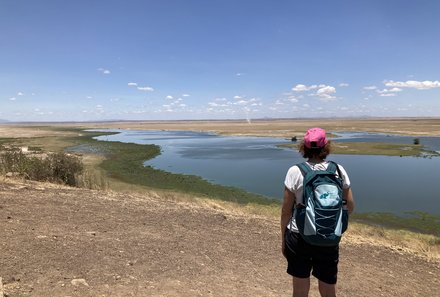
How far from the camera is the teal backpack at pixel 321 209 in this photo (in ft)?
11.3

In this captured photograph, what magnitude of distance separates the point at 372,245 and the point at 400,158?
113 ft

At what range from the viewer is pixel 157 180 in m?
28.2

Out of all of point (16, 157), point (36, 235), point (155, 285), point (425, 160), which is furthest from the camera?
point (425, 160)

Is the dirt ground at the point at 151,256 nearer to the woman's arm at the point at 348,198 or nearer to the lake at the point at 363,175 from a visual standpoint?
the woman's arm at the point at 348,198

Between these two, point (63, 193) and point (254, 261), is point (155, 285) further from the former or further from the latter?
point (63, 193)

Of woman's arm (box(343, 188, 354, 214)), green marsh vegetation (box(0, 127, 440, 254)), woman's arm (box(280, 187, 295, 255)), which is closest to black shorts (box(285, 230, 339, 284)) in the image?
woman's arm (box(280, 187, 295, 255))

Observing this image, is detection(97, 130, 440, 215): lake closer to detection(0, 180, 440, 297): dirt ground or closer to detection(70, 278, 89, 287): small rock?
detection(0, 180, 440, 297): dirt ground

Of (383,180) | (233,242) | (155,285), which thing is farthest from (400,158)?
(155,285)

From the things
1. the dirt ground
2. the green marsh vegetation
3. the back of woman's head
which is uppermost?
the back of woman's head

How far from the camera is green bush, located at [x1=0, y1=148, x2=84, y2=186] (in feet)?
50.1

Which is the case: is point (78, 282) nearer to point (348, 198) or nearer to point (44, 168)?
point (348, 198)

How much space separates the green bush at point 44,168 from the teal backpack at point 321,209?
46.0 feet

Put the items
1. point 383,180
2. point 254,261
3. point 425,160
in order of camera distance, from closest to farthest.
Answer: point 254,261 → point 383,180 → point 425,160

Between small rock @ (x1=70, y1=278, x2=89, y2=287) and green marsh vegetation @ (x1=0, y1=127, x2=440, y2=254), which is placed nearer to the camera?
small rock @ (x1=70, y1=278, x2=89, y2=287)
